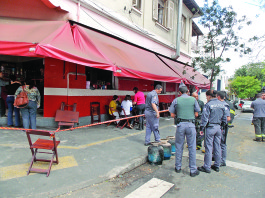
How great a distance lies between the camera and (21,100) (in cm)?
557

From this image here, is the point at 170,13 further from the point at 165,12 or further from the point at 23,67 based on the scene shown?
the point at 23,67

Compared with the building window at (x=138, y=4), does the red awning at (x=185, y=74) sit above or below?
below

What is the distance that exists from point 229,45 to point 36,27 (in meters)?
9.53

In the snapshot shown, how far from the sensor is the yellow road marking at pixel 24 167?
3.42 m

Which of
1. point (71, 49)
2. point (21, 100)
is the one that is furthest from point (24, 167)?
point (71, 49)

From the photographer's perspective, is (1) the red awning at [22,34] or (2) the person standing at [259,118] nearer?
(1) the red awning at [22,34]

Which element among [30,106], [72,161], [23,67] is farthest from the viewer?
[23,67]

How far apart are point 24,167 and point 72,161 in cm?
93

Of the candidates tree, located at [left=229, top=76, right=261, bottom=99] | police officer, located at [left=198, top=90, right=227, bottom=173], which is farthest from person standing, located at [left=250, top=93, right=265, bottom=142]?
tree, located at [left=229, top=76, right=261, bottom=99]

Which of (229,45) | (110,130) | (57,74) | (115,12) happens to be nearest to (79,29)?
(57,74)

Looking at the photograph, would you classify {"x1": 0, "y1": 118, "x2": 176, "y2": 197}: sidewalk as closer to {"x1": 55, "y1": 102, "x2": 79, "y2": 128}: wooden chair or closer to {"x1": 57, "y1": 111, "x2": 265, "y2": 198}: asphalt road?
{"x1": 57, "y1": 111, "x2": 265, "y2": 198}: asphalt road

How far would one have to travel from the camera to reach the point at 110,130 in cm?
725

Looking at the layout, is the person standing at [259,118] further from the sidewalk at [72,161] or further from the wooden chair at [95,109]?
the wooden chair at [95,109]

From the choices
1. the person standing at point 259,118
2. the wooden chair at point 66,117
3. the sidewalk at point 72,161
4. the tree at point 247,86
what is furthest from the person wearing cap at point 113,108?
the tree at point 247,86
